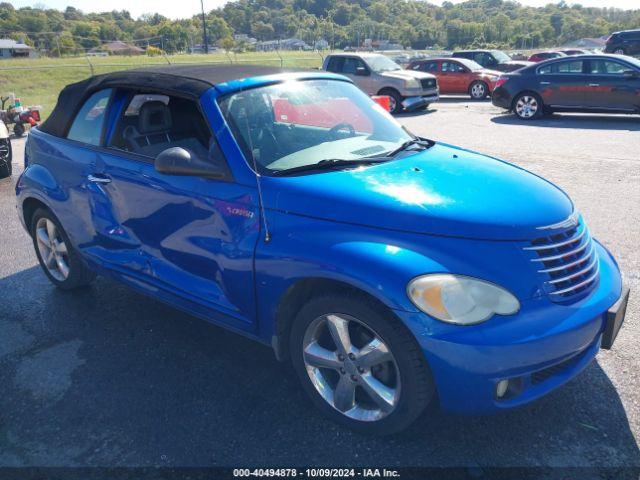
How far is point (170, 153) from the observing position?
291 cm

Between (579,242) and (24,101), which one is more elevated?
(579,242)

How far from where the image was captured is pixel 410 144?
360 cm

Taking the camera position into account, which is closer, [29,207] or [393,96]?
[29,207]

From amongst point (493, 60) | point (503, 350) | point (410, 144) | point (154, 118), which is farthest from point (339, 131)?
point (493, 60)

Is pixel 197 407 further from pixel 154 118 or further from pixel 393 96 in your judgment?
pixel 393 96

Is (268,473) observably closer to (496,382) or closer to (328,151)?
(496,382)

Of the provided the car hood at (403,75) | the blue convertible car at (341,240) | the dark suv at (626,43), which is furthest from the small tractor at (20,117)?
the dark suv at (626,43)

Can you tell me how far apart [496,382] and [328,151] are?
5.18 feet

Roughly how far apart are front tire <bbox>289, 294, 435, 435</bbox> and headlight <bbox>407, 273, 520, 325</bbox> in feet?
0.61

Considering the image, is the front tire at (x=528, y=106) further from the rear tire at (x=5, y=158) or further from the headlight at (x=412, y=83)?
the rear tire at (x=5, y=158)

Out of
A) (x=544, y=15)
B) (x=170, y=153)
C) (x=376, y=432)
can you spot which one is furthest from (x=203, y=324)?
(x=544, y=15)

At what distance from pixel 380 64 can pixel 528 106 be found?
495cm

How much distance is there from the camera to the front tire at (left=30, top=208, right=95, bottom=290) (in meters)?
4.29

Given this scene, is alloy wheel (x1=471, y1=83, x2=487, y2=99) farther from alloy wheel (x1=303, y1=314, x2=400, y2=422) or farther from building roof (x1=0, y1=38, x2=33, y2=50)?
building roof (x1=0, y1=38, x2=33, y2=50)
